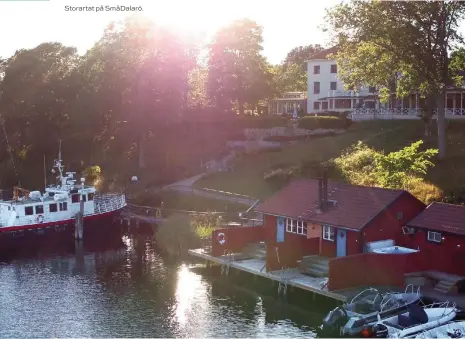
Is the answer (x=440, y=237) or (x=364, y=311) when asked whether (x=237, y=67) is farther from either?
(x=364, y=311)

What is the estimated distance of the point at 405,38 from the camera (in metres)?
48.5

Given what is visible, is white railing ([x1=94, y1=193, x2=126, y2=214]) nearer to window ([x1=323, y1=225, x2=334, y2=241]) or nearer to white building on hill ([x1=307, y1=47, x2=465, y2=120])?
white building on hill ([x1=307, y1=47, x2=465, y2=120])

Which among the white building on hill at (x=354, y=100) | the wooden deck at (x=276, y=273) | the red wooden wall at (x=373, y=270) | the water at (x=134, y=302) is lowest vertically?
the water at (x=134, y=302)

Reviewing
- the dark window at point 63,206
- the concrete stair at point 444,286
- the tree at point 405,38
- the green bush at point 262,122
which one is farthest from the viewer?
the green bush at point 262,122

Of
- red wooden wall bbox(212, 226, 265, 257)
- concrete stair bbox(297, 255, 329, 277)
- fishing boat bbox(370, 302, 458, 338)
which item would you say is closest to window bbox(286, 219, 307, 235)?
concrete stair bbox(297, 255, 329, 277)

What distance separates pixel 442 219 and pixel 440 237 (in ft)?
3.31

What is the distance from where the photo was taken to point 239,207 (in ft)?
168

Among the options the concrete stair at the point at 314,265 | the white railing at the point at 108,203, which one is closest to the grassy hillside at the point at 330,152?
the white railing at the point at 108,203

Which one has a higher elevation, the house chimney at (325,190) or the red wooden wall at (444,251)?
the house chimney at (325,190)

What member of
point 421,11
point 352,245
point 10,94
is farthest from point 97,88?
point 352,245

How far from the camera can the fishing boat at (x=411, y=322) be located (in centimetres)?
2603

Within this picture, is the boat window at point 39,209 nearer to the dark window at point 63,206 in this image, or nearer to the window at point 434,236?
the dark window at point 63,206

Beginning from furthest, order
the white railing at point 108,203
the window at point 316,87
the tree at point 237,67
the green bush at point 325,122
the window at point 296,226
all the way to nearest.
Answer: the window at point 316,87
the tree at point 237,67
the green bush at point 325,122
the white railing at point 108,203
the window at point 296,226

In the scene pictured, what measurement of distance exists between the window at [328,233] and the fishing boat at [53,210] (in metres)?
23.4
